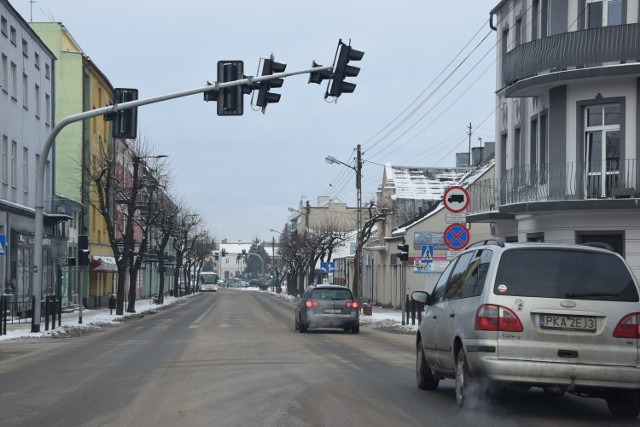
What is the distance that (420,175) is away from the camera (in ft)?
217

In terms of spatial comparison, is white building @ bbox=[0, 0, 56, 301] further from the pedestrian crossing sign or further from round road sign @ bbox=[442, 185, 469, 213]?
round road sign @ bbox=[442, 185, 469, 213]

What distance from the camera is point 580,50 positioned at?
2316cm

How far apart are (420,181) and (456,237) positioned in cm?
4354

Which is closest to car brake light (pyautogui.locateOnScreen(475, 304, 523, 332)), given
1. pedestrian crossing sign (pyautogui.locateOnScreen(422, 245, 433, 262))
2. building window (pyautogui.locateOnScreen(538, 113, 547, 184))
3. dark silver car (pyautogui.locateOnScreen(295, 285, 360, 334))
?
building window (pyautogui.locateOnScreen(538, 113, 547, 184))

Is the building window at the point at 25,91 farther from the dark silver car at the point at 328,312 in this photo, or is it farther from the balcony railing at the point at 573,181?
the balcony railing at the point at 573,181

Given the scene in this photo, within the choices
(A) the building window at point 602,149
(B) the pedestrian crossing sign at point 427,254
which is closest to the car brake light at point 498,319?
(A) the building window at point 602,149

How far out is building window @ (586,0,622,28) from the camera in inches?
934

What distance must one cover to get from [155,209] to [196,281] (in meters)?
86.5

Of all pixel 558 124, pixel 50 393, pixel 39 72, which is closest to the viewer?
pixel 50 393

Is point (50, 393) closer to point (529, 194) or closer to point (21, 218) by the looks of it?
point (529, 194)

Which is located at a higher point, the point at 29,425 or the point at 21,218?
the point at 21,218

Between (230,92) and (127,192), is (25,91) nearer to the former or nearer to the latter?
(127,192)

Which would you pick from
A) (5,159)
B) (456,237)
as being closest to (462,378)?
(456,237)

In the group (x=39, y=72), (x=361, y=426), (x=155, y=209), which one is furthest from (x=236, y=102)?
(x=155, y=209)
